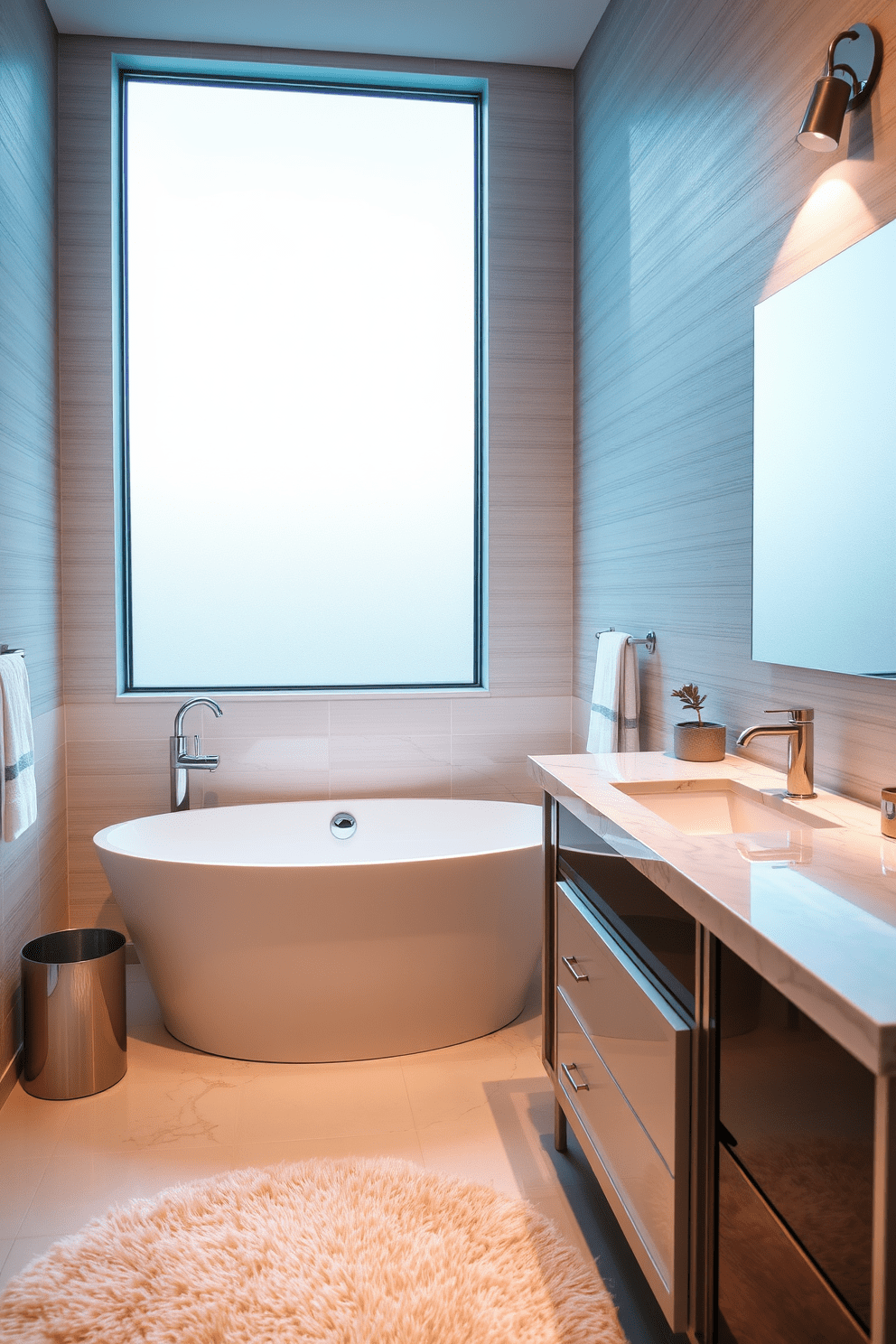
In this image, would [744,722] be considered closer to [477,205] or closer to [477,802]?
[477,802]

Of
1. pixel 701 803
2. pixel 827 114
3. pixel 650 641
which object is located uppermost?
pixel 827 114

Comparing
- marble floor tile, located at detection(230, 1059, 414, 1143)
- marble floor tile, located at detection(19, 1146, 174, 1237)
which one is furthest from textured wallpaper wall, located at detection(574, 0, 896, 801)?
marble floor tile, located at detection(19, 1146, 174, 1237)

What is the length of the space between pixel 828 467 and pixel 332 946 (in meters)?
1.67

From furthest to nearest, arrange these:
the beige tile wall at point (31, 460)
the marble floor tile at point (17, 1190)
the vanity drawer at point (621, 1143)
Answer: the beige tile wall at point (31, 460) → the marble floor tile at point (17, 1190) → the vanity drawer at point (621, 1143)

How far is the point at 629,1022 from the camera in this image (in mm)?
1513

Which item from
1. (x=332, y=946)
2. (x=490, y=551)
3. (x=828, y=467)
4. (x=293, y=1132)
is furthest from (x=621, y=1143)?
(x=490, y=551)

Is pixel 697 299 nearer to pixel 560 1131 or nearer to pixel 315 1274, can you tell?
pixel 560 1131

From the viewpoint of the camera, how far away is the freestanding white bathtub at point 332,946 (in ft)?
8.13

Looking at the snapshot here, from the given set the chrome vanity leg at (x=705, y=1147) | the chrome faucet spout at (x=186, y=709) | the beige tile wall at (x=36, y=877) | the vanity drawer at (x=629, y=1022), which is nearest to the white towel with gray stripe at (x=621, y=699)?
the vanity drawer at (x=629, y=1022)

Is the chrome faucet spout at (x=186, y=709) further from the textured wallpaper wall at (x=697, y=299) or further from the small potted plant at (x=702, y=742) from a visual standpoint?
the small potted plant at (x=702, y=742)

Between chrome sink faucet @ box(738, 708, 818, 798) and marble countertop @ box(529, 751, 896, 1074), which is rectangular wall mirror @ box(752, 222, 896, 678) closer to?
chrome sink faucet @ box(738, 708, 818, 798)

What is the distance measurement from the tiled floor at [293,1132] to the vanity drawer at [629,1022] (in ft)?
1.43

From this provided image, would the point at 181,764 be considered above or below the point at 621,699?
below

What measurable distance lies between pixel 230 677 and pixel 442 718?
77 centimetres
